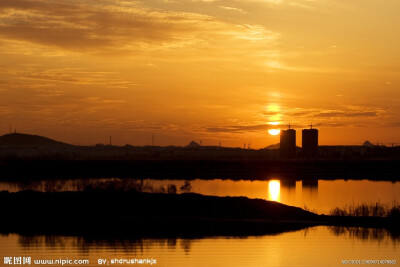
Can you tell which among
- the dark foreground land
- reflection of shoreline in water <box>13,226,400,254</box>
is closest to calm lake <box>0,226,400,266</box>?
reflection of shoreline in water <box>13,226,400,254</box>

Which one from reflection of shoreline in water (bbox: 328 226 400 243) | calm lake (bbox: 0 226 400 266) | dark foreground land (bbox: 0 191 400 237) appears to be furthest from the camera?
dark foreground land (bbox: 0 191 400 237)

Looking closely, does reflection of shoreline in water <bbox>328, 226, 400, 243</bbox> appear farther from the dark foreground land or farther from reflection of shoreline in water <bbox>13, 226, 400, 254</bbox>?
the dark foreground land

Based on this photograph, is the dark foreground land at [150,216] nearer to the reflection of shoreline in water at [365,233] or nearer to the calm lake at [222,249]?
the reflection of shoreline in water at [365,233]

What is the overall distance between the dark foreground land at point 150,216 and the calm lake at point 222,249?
1.51m

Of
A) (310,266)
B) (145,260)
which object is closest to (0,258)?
(145,260)

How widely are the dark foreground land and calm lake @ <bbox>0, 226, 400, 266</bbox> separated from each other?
1.51m

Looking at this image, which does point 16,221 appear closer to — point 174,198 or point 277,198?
point 174,198

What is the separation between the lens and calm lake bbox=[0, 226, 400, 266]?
19.3 m

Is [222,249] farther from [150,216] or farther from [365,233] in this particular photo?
[150,216]

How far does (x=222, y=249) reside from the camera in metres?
21.0

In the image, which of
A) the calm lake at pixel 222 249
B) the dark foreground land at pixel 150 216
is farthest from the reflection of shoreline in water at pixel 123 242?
the dark foreground land at pixel 150 216

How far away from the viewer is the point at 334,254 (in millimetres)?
20422

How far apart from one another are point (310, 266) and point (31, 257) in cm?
891

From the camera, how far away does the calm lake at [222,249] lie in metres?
19.3
